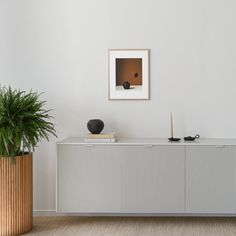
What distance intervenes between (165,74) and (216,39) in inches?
24.9

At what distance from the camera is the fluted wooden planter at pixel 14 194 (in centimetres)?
378

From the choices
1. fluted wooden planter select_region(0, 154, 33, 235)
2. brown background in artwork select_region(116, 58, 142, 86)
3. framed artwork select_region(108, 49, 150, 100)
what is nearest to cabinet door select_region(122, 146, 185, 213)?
framed artwork select_region(108, 49, 150, 100)

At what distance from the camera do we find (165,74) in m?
4.45

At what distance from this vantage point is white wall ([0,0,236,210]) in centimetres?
441

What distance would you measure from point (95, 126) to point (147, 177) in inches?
28.2

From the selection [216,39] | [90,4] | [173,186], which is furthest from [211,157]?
[90,4]

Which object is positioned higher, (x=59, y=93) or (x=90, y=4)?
(x=90, y=4)

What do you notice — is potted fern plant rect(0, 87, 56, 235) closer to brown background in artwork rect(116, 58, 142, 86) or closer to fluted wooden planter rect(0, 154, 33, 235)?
fluted wooden planter rect(0, 154, 33, 235)

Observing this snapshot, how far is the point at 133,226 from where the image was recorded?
415 centimetres

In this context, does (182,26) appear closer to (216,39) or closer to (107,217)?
(216,39)

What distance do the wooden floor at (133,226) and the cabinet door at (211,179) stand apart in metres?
0.20

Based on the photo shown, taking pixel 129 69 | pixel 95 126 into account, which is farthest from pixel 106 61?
pixel 95 126

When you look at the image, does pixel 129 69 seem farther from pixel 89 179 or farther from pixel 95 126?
pixel 89 179

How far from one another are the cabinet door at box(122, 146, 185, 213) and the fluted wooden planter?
93 centimetres
